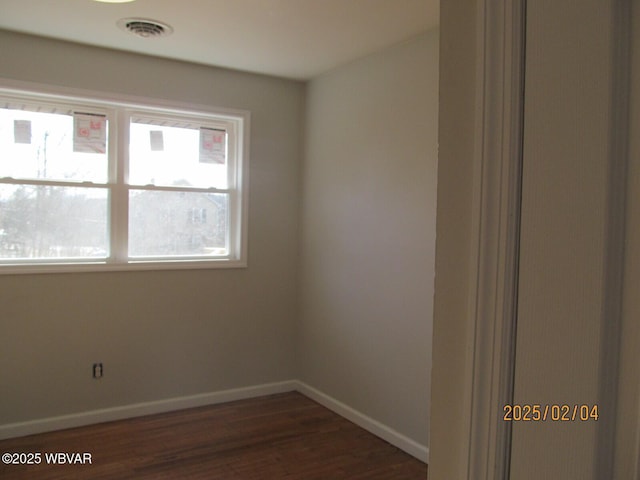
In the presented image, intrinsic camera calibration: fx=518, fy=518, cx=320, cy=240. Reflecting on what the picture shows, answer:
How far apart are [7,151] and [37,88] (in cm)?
45

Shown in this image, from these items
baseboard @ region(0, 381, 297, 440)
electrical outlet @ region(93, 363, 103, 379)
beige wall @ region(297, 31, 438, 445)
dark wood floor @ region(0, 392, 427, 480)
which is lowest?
dark wood floor @ region(0, 392, 427, 480)

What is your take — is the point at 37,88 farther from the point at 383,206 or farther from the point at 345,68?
the point at 383,206

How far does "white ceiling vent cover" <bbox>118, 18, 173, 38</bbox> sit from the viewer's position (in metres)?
3.01

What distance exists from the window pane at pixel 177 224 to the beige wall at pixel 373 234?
0.72 meters

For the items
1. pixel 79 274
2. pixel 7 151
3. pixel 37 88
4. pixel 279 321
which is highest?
pixel 37 88

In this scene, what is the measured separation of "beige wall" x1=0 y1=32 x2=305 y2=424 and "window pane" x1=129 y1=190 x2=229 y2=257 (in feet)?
0.66

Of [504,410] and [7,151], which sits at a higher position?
[7,151]

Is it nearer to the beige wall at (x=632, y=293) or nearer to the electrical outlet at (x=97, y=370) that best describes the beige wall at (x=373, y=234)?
the electrical outlet at (x=97, y=370)

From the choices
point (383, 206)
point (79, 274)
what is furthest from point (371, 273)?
point (79, 274)

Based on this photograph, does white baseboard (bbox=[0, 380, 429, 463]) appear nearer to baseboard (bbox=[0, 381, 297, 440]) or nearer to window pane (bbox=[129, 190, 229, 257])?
baseboard (bbox=[0, 381, 297, 440])

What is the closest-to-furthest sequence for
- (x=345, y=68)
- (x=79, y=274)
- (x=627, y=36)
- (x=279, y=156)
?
(x=627, y=36) → (x=79, y=274) → (x=345, y=68) → (x=279, y=156)

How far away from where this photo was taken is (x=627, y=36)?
506mm

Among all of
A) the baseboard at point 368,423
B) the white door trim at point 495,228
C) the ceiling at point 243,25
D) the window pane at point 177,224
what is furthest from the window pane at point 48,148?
the white door trim at point 495,228

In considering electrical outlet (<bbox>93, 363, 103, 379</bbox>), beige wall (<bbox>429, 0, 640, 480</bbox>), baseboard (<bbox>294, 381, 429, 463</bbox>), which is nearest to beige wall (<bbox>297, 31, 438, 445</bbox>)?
baseboard (<bbox>294, 381, 429, 463</bbox>)
